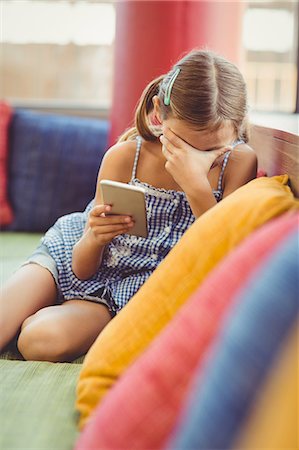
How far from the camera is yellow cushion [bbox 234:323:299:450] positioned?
0.69 meters

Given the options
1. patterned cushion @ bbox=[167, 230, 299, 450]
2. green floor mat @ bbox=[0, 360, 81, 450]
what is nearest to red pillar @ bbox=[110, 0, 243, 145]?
green floor mat @ bbox=[0, 360, 81, 450]

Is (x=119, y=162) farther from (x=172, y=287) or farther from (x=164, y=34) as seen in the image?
(x=164, y=34)

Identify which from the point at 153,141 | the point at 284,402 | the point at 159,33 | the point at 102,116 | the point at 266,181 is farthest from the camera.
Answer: the point at 102,116

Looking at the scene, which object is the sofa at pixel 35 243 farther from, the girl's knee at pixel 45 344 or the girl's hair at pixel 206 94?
the girl's hair at pixel 206 94

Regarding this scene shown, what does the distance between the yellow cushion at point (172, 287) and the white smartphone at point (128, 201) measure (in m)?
0.32

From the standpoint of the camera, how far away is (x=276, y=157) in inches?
63.0

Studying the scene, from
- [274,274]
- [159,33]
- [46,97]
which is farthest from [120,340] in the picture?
[46,97]

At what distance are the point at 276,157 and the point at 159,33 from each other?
1079 mm

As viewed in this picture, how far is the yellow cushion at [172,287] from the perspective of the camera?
3.51 ft

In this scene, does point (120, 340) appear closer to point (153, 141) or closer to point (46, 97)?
point (153, 141)

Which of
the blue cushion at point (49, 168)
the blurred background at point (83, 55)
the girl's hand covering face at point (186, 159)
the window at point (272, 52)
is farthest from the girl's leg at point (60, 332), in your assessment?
the window at point (272, 52)

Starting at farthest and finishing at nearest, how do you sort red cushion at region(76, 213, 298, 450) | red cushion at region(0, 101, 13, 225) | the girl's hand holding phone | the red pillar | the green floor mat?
red cushion at region(0, 101, 13, 225) → the red pillar → the girl's hand holding phone → the green floor mat → red cushion at region(76, 213, 298, 450)

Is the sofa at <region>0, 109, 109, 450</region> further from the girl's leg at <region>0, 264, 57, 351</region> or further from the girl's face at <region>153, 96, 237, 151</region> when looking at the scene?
the girl's face at <region>153, 96, 237, 151</region>

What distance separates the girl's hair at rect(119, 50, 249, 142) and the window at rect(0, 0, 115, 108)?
6.47ft
